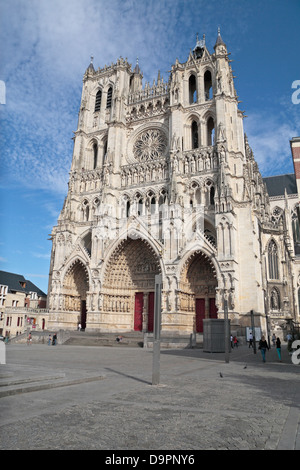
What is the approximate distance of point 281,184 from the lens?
50.8 meters

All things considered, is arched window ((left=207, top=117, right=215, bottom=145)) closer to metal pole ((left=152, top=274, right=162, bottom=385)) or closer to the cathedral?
the cathedral

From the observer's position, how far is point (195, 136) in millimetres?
35344

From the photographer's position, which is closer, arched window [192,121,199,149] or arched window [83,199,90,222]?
arched window [192,121,199,149]

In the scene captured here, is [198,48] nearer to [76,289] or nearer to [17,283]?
[76,289]

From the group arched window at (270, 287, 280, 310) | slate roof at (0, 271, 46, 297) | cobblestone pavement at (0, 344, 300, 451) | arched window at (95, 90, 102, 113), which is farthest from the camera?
slate roof at (0, 271, 46, 297)

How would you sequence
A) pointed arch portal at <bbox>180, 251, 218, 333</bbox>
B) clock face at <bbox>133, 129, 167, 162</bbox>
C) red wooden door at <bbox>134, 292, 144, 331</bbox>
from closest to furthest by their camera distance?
pointed arch portal at <bbox>180, 251, 218, 333</bbox>
red wooden door at <bbox>134, 292, 144, 331</bbox>
clock face at <bbox>133, 129, 167, 162</bbox>

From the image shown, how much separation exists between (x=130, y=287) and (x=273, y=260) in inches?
616

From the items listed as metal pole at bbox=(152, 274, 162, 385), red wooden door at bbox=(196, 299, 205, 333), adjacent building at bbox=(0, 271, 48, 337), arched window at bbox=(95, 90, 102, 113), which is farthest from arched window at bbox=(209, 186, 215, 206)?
metal pole at bbox=(152, 274, 162, 385)

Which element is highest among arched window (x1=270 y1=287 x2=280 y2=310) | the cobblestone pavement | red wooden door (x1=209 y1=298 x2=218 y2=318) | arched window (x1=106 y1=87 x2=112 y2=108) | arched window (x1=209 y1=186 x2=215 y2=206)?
arched window (x1=106 y1=87 x2=112 y2=108)

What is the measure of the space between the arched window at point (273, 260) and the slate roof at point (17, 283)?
31658 mm

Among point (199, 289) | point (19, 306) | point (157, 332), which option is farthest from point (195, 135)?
point (19, 306)

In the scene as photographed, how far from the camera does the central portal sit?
102 feet

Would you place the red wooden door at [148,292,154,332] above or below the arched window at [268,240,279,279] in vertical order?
below
